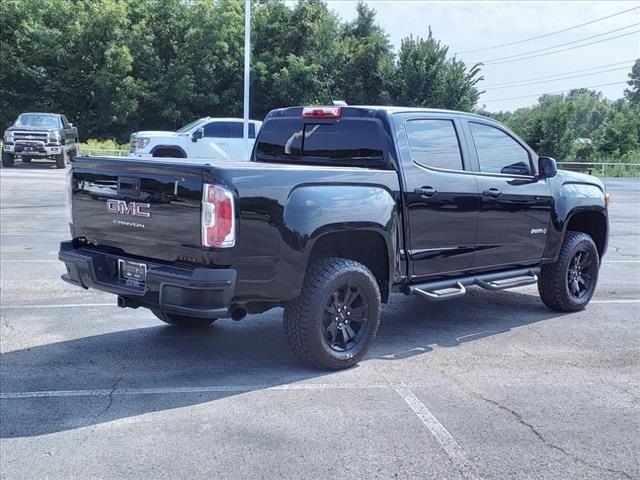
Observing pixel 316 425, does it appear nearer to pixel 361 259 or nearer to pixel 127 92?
pixel 361 259

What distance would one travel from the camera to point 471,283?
6.28 meters

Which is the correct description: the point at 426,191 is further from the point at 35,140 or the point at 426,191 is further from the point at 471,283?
the point at 35,140

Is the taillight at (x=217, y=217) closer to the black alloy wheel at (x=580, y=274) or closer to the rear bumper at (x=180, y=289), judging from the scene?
the rear bumper at (x=180, y=289)

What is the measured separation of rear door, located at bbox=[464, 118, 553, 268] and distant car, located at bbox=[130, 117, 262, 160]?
15218mm

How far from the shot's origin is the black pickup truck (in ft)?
15.0

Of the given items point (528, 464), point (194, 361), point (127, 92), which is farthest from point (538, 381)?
point (127, 92)

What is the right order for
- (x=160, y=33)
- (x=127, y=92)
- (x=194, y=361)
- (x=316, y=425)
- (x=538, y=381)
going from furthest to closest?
(x=160, y=33) → (x=127, y=92) → (x=194, y=361) → (x=538, y=381) → (x=316, y=425)

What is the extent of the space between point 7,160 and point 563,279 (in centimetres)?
2457

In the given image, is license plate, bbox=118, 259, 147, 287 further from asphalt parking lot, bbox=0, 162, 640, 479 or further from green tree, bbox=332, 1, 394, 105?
green tree, bbox=332, 1, 394, 105

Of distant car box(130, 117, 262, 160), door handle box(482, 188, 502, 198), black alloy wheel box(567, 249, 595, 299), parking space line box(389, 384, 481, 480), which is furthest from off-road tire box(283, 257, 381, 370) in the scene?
distant car box(130, 117, 262, 160)

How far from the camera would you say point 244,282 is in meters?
4.62

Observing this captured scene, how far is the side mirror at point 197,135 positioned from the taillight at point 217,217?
58.1 ft

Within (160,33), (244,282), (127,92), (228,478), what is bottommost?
(228,478)

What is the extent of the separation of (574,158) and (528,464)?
4825 centimetres
